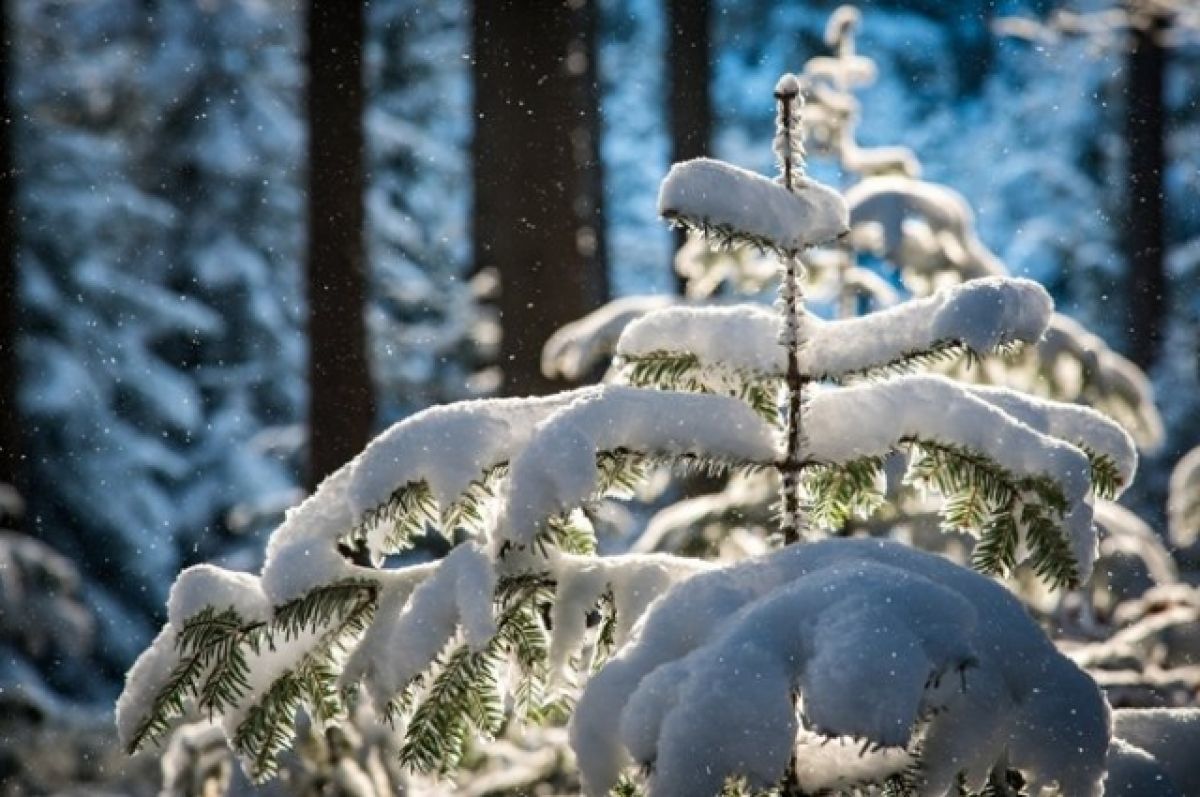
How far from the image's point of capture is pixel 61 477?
1192 centimetres

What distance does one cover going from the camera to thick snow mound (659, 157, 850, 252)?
1563mm

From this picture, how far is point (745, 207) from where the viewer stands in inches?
62.1

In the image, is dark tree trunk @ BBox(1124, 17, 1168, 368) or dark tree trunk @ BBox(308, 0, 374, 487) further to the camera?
dark tree trunk @ BBox(1124, 17, 1168, 368)

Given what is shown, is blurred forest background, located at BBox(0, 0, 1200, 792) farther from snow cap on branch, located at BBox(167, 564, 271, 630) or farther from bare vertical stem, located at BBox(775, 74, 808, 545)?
snow cap on branch, located at BBox(167, 564, 271, 630)

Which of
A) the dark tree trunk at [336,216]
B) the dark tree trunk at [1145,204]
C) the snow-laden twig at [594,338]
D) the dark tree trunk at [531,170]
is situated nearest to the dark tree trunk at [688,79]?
the dark tree trunk at [531,170]

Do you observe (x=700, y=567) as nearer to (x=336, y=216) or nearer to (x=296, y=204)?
(x=336, y=216)

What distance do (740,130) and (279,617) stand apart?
11.0m

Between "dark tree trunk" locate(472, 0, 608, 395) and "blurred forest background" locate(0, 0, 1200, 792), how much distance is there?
3.20 meters

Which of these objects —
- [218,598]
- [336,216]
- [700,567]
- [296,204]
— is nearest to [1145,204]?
[336,216]

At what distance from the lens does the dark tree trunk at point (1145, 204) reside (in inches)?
445

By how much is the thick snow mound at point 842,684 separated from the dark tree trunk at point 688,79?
7680mm

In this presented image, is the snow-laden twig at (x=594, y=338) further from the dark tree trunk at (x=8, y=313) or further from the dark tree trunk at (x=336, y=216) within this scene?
the dark tree trunk at (x=8, y=313)

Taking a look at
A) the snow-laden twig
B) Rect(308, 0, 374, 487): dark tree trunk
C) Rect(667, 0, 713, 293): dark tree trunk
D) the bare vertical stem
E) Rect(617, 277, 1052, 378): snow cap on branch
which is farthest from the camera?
Rect(667, 0, 713, 293): dark tree trunk

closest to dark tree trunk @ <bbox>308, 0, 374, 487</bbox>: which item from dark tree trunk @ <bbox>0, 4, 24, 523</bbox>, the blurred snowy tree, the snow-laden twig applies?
dark tree trunk @ <bbox>0, 4, 24, 523</bbox>
